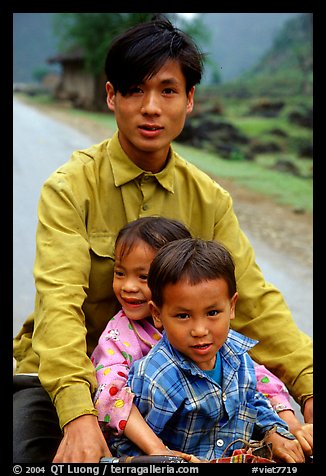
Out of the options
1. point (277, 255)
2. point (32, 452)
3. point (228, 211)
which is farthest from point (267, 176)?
point (32, 452)

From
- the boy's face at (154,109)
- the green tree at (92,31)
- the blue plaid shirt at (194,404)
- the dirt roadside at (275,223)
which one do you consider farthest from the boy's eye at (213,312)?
the green tree at (92,31)

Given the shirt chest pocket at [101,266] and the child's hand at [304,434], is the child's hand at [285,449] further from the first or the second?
the shirt chest pocket at [101,266]

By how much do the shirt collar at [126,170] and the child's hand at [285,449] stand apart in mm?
1047

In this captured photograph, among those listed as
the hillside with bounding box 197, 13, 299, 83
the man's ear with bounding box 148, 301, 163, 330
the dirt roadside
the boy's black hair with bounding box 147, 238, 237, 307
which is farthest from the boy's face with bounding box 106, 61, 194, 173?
the hillside with bounding box 197, 13, 299, 83

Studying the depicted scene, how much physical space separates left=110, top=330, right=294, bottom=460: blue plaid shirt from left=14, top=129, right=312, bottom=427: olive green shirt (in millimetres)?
214

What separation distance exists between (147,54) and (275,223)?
20.4 ft

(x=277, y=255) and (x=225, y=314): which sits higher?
(x=225, y=314)

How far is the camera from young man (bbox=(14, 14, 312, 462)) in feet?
8.42

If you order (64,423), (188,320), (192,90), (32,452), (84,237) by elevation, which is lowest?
(32,452)

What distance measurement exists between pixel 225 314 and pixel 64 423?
1.91 feet

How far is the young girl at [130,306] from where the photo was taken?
96.2 inches

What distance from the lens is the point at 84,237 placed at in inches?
108

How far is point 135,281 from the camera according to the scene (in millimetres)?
2590
